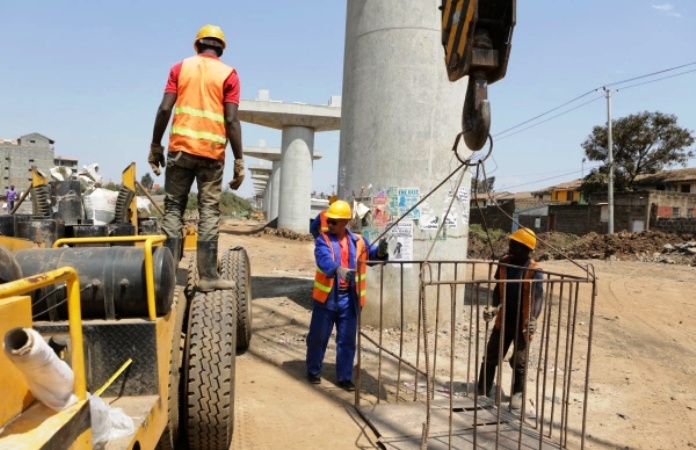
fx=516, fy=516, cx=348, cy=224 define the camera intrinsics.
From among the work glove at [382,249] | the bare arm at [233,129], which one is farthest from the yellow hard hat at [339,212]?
the bare arm at [233,129]

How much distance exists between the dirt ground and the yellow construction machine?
0.74 m

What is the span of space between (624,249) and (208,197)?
18.8 meters

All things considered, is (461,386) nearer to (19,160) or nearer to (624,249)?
(624,249)

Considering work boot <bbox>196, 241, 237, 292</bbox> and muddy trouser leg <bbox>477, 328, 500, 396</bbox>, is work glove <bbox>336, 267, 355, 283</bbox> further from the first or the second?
muddy trouser leg <bbox>477, 328, 500, 396</bbox>

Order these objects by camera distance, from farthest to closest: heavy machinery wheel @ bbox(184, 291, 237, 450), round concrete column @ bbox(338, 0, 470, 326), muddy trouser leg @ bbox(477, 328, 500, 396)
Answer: round concrete column @ bbox(338, 0, 470, 326), muddy trouser leg @ bbox(477, 328, 500, 396), heavy machinery wheel @ bbox(184, 291, 237, 450)

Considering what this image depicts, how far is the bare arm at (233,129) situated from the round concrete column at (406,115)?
9.88 ft

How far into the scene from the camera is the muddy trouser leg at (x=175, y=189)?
378 cm

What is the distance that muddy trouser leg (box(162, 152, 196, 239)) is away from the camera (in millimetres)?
3777

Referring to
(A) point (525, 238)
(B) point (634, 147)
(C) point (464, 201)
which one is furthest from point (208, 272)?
(B) point (634, 147)

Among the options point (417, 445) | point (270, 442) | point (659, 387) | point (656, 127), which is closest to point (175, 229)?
point (270, 442)

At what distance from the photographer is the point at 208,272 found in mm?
3557

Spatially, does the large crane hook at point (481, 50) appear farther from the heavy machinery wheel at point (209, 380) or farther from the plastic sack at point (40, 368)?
the plastic sack at point (40, 368)

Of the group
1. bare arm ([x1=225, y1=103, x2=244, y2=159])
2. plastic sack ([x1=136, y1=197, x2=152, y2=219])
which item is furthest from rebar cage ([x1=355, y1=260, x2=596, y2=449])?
plastic sack ([x1=136, y1=197, x2=152, y2=219])

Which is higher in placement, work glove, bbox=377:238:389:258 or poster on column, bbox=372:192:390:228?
poster on column, bbox=372:192:390:228
